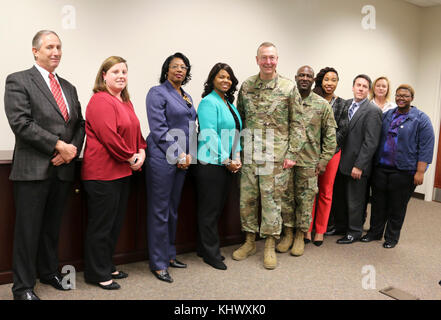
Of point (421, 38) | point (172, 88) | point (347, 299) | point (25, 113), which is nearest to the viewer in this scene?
point (25, 113)

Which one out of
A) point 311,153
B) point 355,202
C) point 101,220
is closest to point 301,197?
point 311,153

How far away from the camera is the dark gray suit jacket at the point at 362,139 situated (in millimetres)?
3242

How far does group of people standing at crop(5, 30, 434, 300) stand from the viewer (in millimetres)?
2113

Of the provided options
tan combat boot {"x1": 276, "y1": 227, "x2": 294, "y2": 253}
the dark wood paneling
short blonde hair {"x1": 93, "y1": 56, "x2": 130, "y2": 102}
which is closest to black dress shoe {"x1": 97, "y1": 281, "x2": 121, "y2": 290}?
the dark wood paneling

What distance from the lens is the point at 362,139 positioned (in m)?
3.30

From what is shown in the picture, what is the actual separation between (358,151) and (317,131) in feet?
1.61

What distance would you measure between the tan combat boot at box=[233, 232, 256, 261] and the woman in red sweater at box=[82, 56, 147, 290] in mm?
916

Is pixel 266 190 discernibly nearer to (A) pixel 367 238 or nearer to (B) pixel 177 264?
(B) pixel 177 264

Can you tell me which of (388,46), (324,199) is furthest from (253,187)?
(388,46)

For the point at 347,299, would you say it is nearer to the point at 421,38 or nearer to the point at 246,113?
the point at 246,113

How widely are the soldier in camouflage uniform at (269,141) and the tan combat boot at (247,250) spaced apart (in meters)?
0.18

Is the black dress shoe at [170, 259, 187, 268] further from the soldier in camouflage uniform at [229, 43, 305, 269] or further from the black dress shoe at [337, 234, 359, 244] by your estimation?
the black dress shoe at [337, 234, 359, 244]

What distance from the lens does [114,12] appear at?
9.71 ft
